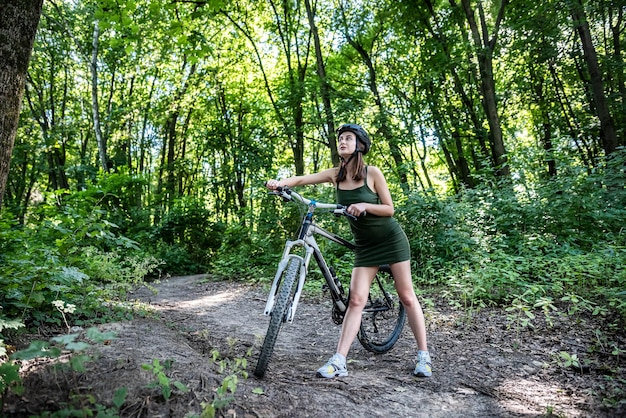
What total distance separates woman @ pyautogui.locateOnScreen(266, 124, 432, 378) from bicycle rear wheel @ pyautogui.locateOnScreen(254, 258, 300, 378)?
0.61m

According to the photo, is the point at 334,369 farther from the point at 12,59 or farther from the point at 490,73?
the point at 490,73

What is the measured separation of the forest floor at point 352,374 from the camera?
2260mm

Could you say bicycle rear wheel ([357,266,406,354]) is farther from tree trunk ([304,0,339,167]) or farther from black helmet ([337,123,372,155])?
tree trunk ([304,0,339,167])

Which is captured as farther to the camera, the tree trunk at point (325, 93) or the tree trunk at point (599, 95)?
the tree trunk at point (325, 93)

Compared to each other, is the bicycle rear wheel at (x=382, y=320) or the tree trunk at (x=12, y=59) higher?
the tree trunk at (x=12, y=59)

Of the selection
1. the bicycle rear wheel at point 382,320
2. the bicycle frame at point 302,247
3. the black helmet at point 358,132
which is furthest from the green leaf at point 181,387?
the black helmet at point 358,132

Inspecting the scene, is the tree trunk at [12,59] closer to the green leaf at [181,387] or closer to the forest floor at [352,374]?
the forest floor at [352,374]

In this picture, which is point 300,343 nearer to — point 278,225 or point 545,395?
point 545,395

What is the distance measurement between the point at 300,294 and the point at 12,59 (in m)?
2.75

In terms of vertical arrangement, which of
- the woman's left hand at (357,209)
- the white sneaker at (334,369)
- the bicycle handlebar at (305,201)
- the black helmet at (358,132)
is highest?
the black helmet at (358,132)

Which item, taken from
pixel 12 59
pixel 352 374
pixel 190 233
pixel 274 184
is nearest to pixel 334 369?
pixel 352 374

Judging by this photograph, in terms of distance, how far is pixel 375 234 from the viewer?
3.45m

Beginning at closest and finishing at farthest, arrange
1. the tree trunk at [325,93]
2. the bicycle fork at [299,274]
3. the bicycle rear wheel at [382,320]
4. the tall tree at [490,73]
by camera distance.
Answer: the bicycle fork at [299,274], the bicycle rear wheel at [382,320], the tall tree at [490,73], the tree trunk at [325,93]

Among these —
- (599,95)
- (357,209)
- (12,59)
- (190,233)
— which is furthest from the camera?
(190,233)
